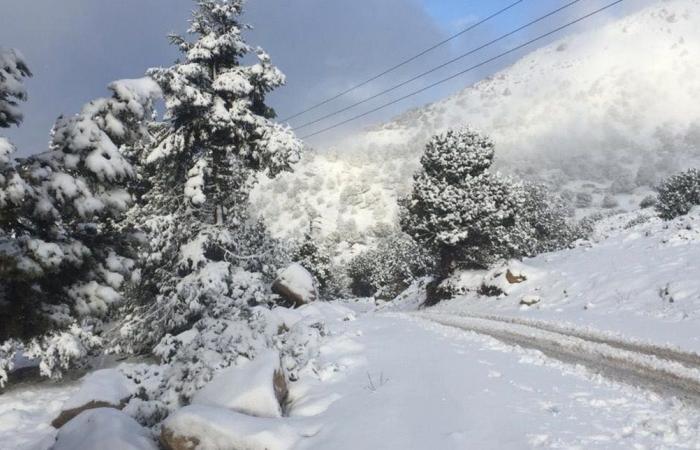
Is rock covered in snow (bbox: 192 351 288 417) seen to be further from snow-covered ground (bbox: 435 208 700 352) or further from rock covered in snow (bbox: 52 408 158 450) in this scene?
snow-covered ground (bbox: 435 208 700 352)

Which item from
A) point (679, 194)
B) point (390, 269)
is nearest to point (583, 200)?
point (390, 269)

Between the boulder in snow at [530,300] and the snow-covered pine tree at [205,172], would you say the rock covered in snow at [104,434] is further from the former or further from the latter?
the boulder in snow at [530,300]

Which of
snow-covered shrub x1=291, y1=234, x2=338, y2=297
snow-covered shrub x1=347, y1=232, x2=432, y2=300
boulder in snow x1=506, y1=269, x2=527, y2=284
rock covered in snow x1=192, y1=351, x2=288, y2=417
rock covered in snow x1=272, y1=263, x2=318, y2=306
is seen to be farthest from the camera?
snow-covered shrub x1=347, y1=232, x2=432, y2=300

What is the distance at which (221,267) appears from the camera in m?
15.1

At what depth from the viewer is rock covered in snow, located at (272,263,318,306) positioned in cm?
2278

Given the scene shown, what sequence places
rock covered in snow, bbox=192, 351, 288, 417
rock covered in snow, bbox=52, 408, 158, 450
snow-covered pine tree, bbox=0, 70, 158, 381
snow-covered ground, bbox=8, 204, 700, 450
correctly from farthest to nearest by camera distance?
1. rock covered in snow, bbox=192, 351, 288, 417
2. rock covered in snow, bbox=52, 408, 158, 450
3. snow-covered ground, bbox=8, 204, 700, 450
4. snow-covered pine tree, bbox=0, 70, 158, 381

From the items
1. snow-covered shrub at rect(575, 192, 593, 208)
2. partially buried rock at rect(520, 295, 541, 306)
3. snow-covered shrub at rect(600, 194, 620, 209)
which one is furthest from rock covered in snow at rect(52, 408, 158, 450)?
snow-covered shrub at rect(575, 192, 593, 208)

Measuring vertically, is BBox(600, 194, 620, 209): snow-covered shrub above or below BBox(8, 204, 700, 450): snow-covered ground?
above

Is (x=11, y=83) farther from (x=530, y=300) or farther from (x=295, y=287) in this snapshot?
(x=530, y=300)

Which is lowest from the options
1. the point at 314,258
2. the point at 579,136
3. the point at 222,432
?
the point at 222,432

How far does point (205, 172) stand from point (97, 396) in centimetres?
739

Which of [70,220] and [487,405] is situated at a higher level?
[70,220]

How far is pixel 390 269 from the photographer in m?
70.6

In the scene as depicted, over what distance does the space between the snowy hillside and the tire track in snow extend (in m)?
93.6
